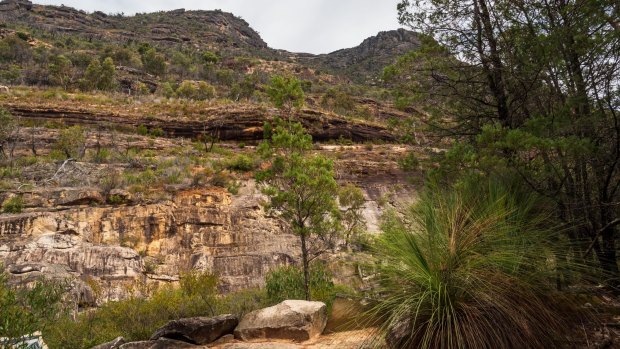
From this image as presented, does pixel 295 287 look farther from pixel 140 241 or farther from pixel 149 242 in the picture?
pixel 140 241

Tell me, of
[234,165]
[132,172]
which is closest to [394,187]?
[234,165]

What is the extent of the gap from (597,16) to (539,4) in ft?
2.90

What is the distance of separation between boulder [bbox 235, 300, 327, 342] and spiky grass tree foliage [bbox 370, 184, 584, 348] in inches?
92.2

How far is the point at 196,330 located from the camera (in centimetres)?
589

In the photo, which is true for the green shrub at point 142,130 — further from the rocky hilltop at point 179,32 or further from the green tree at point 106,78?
the rocky hilltop at point 179,32

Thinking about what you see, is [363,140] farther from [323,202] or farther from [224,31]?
[224,31]

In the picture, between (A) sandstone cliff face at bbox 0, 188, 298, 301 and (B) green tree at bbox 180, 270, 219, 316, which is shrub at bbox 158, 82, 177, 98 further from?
(B) green tree at bbox 180, 270, 219, 316

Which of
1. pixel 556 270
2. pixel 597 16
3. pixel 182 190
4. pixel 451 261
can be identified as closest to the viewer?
pixel 451 261

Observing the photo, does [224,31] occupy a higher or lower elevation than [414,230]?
higher

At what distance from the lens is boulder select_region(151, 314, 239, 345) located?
19.3ft

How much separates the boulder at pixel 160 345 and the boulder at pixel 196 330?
0.21 m

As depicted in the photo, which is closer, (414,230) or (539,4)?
(414,230)

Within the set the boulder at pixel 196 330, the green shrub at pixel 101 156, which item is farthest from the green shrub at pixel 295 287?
the green shrub at pixel 101 156

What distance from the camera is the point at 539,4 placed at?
14.9 feet
